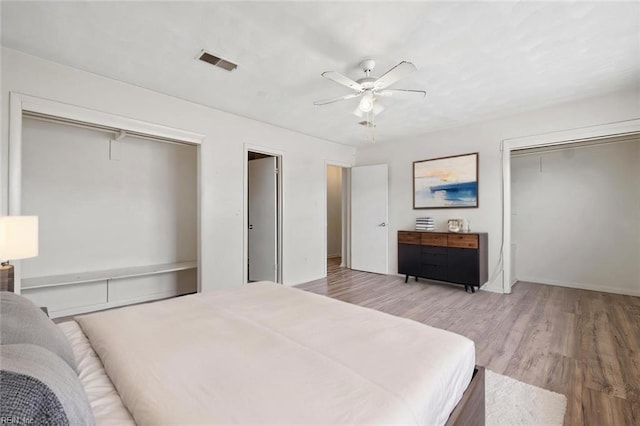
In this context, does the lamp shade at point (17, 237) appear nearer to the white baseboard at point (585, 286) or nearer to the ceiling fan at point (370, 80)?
the ceiling fan at point (370, 80)

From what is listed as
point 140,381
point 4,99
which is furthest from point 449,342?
point 4,99

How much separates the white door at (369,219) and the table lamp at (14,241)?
4.74 meters

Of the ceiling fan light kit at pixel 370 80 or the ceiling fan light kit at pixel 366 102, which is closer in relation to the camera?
the ceiling fan light kit at pixel 370 80

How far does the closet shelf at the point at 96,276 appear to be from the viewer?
2986mm

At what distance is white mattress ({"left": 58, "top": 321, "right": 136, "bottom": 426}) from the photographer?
2.98ft

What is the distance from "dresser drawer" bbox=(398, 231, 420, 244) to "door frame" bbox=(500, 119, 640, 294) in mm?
1214

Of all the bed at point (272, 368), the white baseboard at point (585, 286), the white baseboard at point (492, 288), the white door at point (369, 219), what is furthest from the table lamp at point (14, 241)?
the white baseboard at point (585, 286)

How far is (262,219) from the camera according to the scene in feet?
15.9

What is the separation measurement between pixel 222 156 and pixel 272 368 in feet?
10.9

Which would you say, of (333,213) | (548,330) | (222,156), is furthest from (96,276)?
(333,213)

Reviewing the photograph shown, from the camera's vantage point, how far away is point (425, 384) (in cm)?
106

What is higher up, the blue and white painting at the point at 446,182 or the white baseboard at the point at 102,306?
the blue and white painting at the point at 446,182

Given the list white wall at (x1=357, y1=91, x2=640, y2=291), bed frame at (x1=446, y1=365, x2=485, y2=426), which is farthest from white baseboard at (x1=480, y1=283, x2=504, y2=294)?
bed frame at (x1=446, y1=365, x2=485, y2=426)

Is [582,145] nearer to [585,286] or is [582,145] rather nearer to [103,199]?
[585,286]
